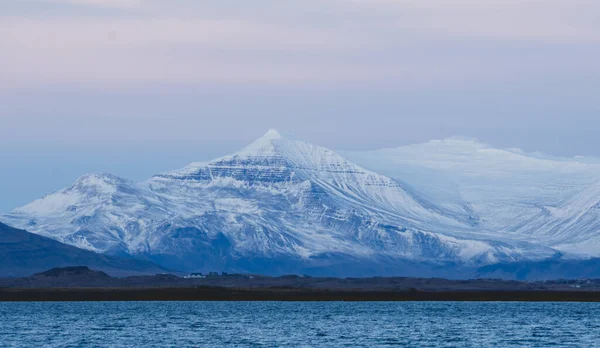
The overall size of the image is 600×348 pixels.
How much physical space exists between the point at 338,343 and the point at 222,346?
1141cm

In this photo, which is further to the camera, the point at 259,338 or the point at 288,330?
the point at 288,330

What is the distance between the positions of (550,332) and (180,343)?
40.4 metres

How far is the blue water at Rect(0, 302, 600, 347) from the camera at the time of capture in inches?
5266

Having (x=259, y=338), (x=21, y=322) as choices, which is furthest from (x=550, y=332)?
(x=21, y=322)

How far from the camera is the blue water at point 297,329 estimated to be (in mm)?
133750

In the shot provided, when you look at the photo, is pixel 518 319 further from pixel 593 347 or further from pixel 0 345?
pixel 0 345

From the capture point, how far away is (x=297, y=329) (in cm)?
15475

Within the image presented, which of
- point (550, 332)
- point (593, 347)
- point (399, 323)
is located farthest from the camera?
point (399, 323)

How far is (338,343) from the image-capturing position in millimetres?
132750

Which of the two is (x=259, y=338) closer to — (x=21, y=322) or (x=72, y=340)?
(x=72, y=340)

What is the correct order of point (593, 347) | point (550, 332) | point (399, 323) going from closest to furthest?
point (593, 347) → point (550, 332) → point (399, 323)

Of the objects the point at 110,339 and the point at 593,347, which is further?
the point at 110,339

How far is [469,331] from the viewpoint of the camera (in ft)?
492

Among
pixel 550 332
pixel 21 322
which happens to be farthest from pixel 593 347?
pixel 21 322
